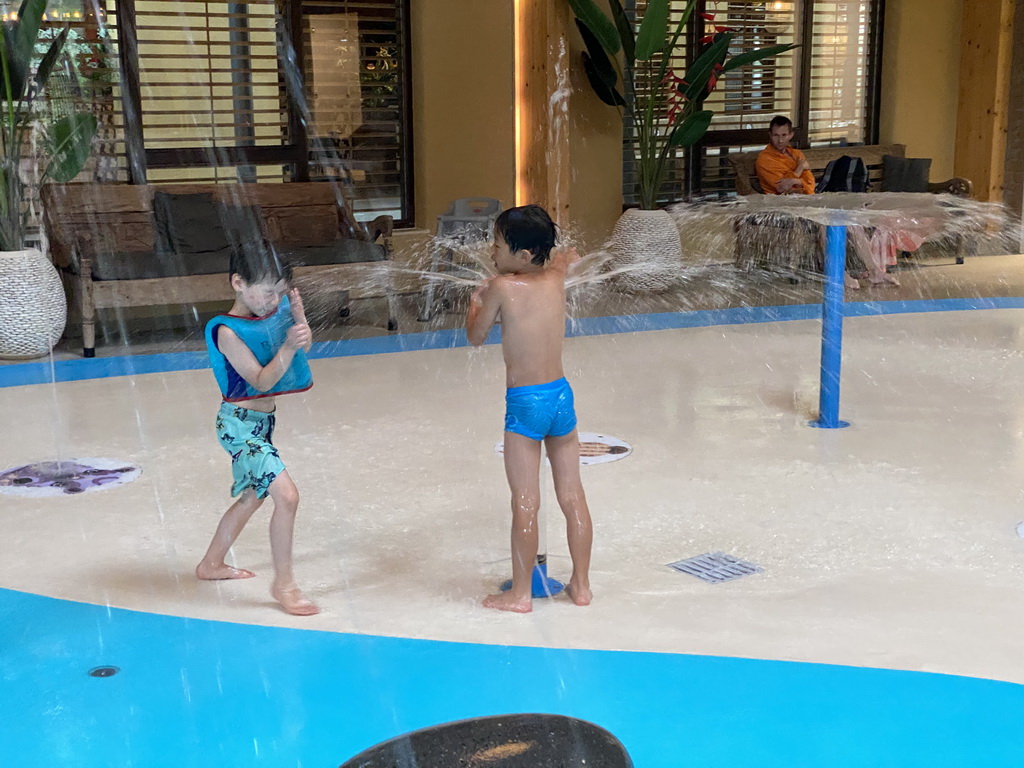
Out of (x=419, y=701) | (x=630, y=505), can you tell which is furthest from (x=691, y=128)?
(x=419, y=701)

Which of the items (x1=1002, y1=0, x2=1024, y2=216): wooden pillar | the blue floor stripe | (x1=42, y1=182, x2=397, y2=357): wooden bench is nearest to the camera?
the blue floor stripe

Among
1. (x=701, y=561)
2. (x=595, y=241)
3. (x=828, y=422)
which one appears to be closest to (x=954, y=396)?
(x=828, y=422)

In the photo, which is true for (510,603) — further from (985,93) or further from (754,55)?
(985,93)

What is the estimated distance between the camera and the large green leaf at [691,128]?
8891 millimetres

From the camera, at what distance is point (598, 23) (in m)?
8.59

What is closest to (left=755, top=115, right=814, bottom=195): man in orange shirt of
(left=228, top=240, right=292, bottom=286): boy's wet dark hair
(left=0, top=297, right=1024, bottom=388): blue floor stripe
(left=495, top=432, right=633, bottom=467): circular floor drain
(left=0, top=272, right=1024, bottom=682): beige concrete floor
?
(left=0, top=297, right=1024, bottom=388): blue floor stripe

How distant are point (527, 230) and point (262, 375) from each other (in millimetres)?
731

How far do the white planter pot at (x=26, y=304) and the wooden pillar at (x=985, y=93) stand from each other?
855cm

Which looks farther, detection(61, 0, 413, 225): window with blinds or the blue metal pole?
detection(61, 0, 413, 225): window with blinds

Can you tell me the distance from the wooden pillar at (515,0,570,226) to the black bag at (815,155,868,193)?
7.52ft

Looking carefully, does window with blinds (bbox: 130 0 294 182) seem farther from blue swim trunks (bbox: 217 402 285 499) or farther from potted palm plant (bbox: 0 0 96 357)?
blue swim trunks (bbox: 217 402 285 499)

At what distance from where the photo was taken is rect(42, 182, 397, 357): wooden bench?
21.9 ft

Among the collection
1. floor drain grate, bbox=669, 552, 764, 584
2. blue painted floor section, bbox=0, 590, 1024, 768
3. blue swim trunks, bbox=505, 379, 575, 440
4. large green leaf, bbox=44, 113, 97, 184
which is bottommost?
blue painted floor section, bbox=0, 590, 1024, 768

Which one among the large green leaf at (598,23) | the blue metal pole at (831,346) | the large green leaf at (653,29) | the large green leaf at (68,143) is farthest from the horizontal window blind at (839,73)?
the large green leaf at (68,143)
